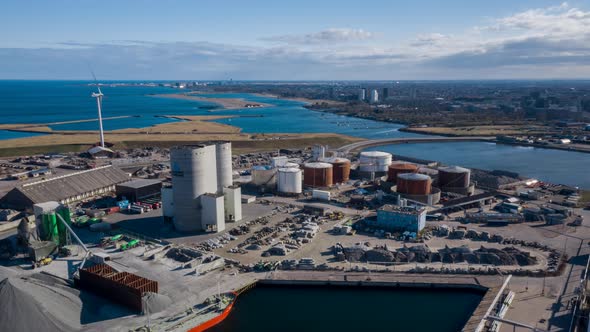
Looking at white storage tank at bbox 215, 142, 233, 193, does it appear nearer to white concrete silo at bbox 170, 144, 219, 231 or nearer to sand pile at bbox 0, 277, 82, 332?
white concrete silo at bbox 170, 144, 219, 231

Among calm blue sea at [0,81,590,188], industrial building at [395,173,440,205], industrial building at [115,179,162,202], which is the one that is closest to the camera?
industrial building at [395,173,440,205]

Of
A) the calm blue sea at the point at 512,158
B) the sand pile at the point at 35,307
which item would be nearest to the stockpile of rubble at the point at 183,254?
the sand pile at the point at 35,307

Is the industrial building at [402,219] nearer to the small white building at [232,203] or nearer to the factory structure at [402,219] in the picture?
the factory structure at [402,219]

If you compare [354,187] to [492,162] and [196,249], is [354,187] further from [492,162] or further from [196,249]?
[492,162]

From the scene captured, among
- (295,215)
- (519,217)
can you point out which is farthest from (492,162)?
(295,215)

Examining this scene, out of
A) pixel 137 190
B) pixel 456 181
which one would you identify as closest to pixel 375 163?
pixel 456 181

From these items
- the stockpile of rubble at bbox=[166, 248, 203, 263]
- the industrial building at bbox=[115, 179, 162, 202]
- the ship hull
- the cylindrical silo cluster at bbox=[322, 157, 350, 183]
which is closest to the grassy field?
the cylindrical silo cluster at bbox=[322, 157, 350, 183]
